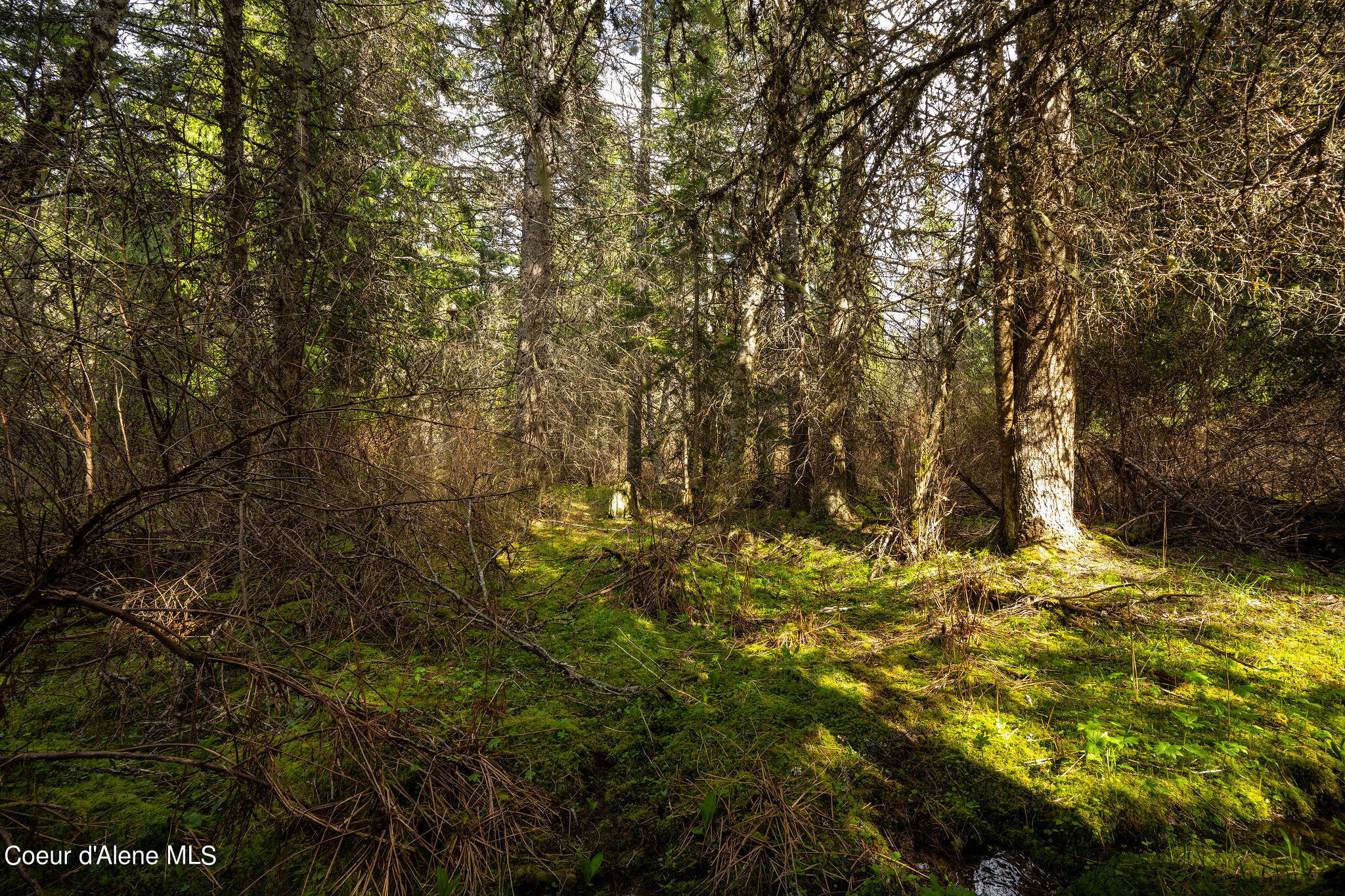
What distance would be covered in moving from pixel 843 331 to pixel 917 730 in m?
3.77

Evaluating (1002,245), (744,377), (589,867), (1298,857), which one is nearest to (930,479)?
(1002,245)

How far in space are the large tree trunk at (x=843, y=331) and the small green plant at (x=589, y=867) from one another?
12.1 ft

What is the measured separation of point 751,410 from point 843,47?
21.9 ft

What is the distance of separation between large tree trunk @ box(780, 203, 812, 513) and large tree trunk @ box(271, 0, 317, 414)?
406 centimetres

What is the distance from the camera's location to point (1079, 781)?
2.67 meters

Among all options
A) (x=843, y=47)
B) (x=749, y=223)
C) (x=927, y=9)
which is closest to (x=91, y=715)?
(x=749, y=223)

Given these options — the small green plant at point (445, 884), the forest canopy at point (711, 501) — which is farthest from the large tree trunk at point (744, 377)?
the small green plant at point (445, 884)

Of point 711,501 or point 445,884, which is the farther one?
point 711,501

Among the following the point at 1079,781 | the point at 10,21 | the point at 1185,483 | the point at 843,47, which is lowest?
the point at 1079,781

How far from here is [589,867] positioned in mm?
2301

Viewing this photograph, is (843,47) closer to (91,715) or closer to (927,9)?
(927,9)

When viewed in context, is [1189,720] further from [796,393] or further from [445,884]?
[796,393]

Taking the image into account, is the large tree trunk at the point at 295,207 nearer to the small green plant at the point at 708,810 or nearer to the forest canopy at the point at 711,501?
the forest canopy at the point at 711,501

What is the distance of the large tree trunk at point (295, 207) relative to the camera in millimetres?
4238
